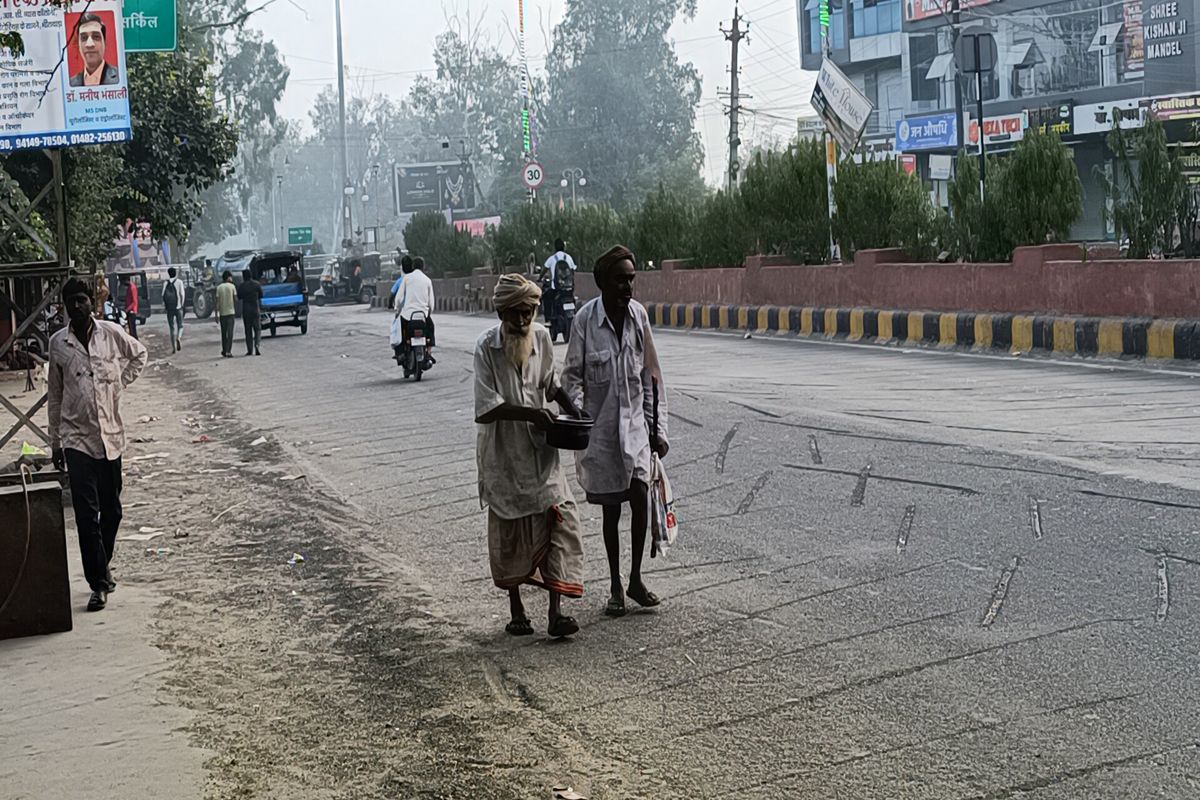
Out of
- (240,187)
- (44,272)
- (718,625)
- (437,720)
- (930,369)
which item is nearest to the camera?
(437,720)

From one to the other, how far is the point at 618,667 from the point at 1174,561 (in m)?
2.62

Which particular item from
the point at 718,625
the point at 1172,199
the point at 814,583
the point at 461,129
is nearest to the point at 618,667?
the point at 718,625

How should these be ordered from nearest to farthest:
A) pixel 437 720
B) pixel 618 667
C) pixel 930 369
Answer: pixel 437 720
pixel 618 667
pixel 930 369

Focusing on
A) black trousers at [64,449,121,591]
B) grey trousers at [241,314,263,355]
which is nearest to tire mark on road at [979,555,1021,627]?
black trousers at [64,449,121,591]

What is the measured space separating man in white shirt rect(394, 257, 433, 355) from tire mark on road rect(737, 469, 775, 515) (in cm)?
1047

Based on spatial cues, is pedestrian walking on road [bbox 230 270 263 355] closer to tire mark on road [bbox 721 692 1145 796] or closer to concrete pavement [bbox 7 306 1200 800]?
concrete pavement [bbox 7 306 1200 800]

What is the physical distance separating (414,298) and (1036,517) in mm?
13717

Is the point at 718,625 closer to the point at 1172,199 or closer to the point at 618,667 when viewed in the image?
the point at 618,667

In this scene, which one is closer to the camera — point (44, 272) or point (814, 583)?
point (814, 583)

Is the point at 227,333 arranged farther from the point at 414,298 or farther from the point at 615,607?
the point at 615,607

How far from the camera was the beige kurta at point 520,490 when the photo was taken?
6.36m

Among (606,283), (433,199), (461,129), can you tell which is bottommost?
(606,283)

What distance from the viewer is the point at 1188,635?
18.4ft

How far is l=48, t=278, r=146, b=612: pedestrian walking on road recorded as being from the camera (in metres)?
7.77
